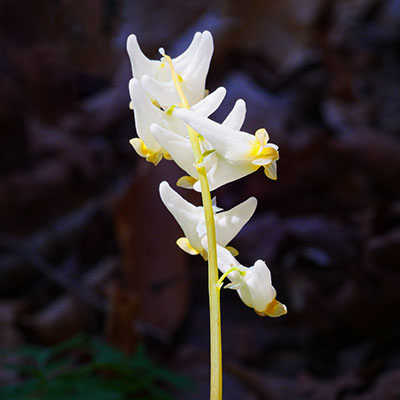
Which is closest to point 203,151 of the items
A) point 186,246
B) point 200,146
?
point 200,146

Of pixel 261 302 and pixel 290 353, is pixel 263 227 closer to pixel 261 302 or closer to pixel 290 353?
pixel 290 353

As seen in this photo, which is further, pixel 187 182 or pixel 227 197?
pixel 227 197

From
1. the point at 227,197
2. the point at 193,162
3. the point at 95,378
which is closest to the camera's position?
the point at 193,162

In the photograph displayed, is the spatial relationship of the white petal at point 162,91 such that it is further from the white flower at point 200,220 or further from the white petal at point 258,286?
the white petal at point 258,286

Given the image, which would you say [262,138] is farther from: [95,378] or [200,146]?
[95,378]

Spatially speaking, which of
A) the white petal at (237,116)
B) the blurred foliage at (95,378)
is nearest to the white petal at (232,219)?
the white petal at (237,116)
